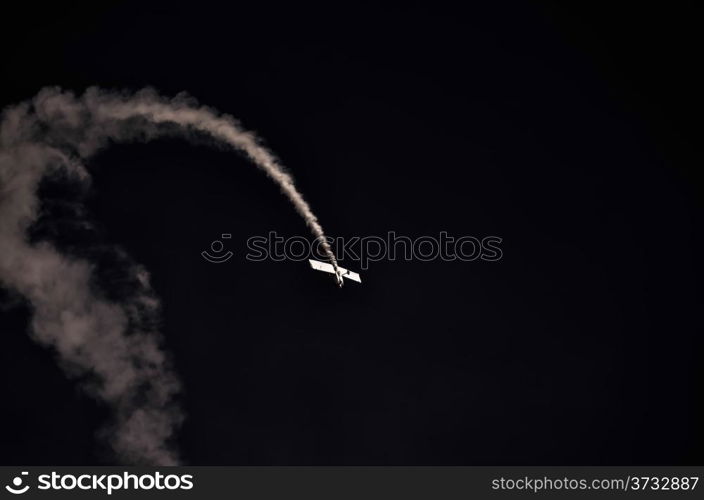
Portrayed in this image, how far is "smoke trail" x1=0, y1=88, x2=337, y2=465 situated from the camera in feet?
146

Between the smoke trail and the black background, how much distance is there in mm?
1401

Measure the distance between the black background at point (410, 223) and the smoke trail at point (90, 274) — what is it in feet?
4.60

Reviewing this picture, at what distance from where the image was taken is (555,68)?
2085 inches

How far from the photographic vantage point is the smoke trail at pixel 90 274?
1750 inches

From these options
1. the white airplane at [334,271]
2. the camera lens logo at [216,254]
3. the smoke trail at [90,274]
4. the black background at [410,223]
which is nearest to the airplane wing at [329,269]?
the white airplane at [334,271]

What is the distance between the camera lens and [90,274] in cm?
4512

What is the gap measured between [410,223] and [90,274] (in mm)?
22284
